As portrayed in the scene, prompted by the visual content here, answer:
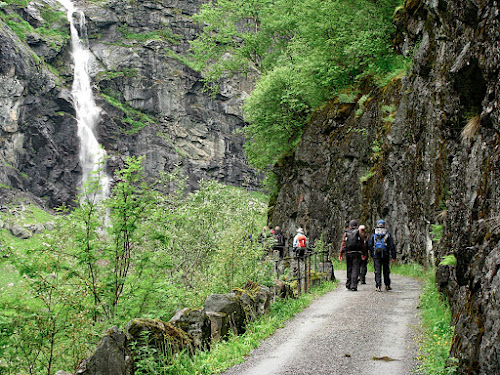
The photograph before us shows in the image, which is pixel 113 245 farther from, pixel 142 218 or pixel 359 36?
pixel 359 36

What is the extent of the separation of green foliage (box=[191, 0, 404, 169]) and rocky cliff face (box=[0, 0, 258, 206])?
1356 inches

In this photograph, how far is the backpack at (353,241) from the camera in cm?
1308

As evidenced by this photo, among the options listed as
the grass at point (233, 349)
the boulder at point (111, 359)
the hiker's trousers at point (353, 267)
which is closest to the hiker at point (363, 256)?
the hiker's trousers at point (353, 267)

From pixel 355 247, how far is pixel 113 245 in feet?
23.5

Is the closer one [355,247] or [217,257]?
[217,257]

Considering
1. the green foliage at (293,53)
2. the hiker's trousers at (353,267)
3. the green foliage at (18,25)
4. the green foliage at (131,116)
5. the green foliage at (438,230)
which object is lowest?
the hiker's trousers at (353,267)

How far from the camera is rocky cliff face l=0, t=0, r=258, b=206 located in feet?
211

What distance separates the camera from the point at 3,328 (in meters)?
6.61

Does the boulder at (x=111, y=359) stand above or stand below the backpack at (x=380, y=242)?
below

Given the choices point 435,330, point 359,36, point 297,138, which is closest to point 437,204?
point 435,330

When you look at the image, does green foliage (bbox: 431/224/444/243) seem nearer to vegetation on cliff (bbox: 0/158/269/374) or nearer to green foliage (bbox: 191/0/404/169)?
vegetation on cliff (bbox: 0/158/269/374)

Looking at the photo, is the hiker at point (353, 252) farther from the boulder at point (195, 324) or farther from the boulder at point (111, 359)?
the boulder at point (111, 359)

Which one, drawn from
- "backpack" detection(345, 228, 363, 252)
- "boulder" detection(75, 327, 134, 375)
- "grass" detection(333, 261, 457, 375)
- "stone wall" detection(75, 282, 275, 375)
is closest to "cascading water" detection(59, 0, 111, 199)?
"backpack" detection(345, 228, 363, 252)

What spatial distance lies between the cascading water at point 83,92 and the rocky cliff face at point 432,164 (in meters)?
42.3
